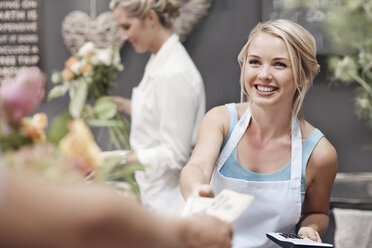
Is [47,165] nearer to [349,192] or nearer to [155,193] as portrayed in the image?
[155,193]

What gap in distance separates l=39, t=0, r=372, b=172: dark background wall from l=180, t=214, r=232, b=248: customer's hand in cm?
228

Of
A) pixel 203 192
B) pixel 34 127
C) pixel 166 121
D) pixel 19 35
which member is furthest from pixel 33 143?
pixel 19 35

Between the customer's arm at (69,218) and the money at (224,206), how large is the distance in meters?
0.26

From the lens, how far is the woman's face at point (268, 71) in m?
1.65

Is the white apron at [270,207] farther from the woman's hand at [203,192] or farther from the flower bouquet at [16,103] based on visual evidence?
the flower bouquet at [16,103]

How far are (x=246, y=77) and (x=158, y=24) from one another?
2.69ft

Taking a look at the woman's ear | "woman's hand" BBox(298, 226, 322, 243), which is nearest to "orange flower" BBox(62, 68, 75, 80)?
the woman's ear

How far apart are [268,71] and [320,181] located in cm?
39

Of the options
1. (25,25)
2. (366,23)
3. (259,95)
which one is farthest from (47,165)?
(25,25)

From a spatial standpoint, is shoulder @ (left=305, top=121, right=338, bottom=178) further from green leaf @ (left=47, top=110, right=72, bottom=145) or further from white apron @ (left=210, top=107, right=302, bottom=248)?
green leaf @ (left=47, top=110, right=72, bottom=145)

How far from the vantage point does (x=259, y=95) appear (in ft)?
5.54

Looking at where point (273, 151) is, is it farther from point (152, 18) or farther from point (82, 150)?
point (82, 150)

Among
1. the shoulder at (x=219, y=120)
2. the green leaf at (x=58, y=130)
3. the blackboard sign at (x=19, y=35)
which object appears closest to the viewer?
the green leaf at (x=58, y=130)

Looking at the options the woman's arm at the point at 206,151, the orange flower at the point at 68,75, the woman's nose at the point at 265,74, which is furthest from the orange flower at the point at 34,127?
the orange flower at the point at 68,75
